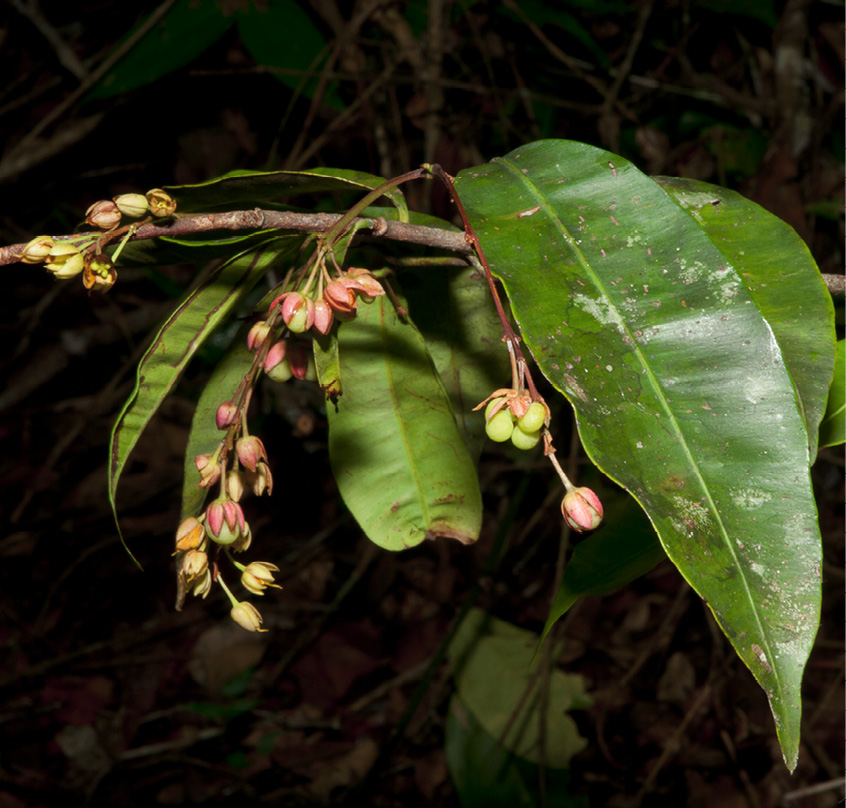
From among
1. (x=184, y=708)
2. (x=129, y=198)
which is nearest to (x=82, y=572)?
(x=184, y=708)

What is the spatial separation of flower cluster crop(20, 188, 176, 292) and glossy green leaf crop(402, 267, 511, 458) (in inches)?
13.6

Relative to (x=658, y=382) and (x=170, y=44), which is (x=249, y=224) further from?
(x=170, y=44)

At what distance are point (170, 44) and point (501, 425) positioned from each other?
6.48ft

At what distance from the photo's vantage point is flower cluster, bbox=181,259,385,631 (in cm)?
57

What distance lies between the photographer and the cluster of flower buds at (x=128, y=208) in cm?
57

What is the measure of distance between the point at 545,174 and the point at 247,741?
2.11m

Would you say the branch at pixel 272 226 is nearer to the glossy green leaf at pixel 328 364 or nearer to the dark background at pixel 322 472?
the glossy green leaf at pixel 328 364

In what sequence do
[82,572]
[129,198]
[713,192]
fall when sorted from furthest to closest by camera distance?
1. [82,572]
2. [713,192]
3. [129,198]

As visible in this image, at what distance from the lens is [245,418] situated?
2.07ft

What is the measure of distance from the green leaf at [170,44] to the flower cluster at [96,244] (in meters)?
1.68

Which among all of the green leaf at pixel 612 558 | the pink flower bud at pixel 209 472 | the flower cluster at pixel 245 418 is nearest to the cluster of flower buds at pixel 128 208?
the flower cluster at pixel 245 418

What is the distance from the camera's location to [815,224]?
2.15m

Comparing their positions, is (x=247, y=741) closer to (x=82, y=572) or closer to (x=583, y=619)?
(x=82, y=572)

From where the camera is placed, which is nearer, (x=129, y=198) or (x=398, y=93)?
(x=129, y=198)
